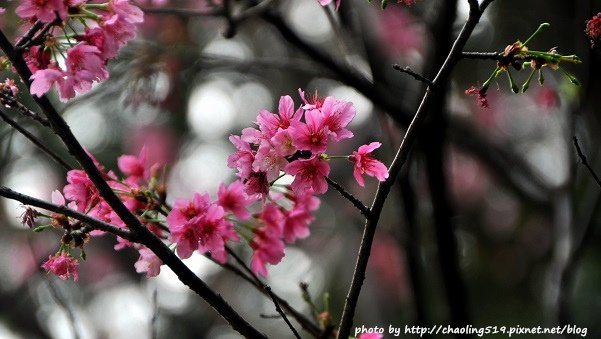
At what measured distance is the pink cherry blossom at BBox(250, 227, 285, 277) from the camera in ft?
6.22

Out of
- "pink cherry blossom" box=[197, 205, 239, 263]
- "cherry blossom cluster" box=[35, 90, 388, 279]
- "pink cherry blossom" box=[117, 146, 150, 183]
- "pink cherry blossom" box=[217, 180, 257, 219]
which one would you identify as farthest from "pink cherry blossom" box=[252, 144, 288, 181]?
"pink cherry blossom" box=[117, 146, 150, 183]

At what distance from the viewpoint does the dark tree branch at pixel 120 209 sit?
129 centimetres

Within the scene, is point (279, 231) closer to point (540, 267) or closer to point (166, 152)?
point (540, 267)

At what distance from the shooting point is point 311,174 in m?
1.46

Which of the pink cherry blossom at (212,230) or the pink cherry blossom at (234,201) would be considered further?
the pink cherry blossom at (234,201)

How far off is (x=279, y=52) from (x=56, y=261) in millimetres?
5067

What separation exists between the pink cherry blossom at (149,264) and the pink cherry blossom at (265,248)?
1.14ft

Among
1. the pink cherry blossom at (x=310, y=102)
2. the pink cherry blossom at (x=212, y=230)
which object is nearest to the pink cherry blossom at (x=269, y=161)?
the pink cherry blossom at (x=310, y=102)

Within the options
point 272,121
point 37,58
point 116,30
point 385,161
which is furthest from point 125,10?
point 385,161

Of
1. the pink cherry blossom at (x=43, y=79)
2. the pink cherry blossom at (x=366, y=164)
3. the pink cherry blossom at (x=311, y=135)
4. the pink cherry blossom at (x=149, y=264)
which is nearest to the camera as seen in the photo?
the pink cherry blossom at (x=43, y=79)

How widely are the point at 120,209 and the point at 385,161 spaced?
200 cm

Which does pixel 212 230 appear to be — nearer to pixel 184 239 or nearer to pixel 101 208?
pixel 184 239

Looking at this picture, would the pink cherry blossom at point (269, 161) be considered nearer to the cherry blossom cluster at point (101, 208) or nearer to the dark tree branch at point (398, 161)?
the dark tree branch at point (398, 161)

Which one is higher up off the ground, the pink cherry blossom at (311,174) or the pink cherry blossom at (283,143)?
the pink cherry blossom at (283,143)
